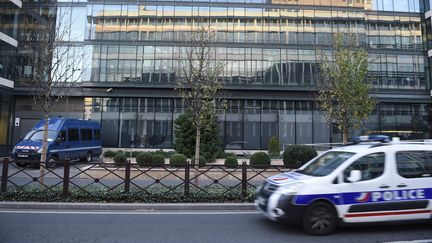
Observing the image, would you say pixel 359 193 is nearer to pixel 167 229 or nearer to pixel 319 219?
pixel 319 219

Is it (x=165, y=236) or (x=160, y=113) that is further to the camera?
(x=160, y=113)

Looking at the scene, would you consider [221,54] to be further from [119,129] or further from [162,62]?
[119,129]

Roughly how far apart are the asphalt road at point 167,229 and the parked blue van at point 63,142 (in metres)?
9.71

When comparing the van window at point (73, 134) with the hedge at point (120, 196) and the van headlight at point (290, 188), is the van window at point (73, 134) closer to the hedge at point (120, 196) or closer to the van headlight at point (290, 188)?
the hedge at point (120, 196)

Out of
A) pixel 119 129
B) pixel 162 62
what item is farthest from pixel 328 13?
pixel 119 129

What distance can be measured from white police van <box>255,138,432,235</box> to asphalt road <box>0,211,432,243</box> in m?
0.33

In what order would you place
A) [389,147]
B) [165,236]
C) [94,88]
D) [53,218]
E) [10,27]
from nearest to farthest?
[165,236] < [389,147] < [53,218] < [10,27] < [94,88]

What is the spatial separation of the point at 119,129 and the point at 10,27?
12.6 meters

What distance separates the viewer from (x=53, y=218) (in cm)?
771

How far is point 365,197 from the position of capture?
638cm

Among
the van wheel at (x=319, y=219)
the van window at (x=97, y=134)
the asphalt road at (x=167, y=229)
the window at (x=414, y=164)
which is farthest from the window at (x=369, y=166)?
the van window at (x=97, y=134)

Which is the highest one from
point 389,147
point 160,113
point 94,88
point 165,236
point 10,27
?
point 10,27

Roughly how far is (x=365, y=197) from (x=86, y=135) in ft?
64.4

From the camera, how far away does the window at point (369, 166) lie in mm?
6512
